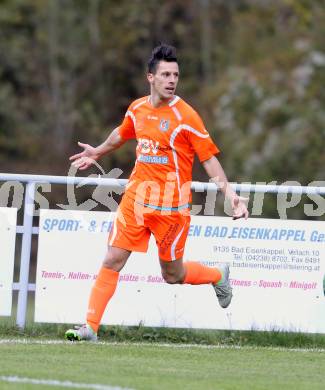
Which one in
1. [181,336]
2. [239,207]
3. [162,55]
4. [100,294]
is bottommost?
[181,336]

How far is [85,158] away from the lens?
10.6 meters

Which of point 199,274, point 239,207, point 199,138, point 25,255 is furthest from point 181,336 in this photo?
point 199,138

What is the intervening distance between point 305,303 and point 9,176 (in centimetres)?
282

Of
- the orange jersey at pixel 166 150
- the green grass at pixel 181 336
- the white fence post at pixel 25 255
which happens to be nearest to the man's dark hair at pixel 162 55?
the orange jersey at pixel 166 150

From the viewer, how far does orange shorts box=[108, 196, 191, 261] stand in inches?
402

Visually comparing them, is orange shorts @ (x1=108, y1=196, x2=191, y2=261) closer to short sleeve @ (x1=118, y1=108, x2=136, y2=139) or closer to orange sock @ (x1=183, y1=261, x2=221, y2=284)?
orange sock @ (x1=183, y1=261, x2=221, y2=284)

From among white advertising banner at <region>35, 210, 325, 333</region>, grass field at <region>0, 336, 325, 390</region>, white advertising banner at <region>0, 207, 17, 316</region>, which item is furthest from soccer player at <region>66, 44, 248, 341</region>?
white advertising banner at <region>0, 207, 17, 316</region>

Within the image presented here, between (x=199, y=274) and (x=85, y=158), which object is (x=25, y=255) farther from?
(x=199, y=274)

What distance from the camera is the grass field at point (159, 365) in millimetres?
8570

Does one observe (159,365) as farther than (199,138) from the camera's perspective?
No

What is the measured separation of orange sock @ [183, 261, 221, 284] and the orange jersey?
635 mm

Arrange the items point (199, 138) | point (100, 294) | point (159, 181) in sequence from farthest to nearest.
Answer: point (100, 294) → point (159, 181) → point (199, 138)

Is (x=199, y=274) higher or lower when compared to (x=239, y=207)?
lower

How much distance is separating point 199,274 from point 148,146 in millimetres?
1253
